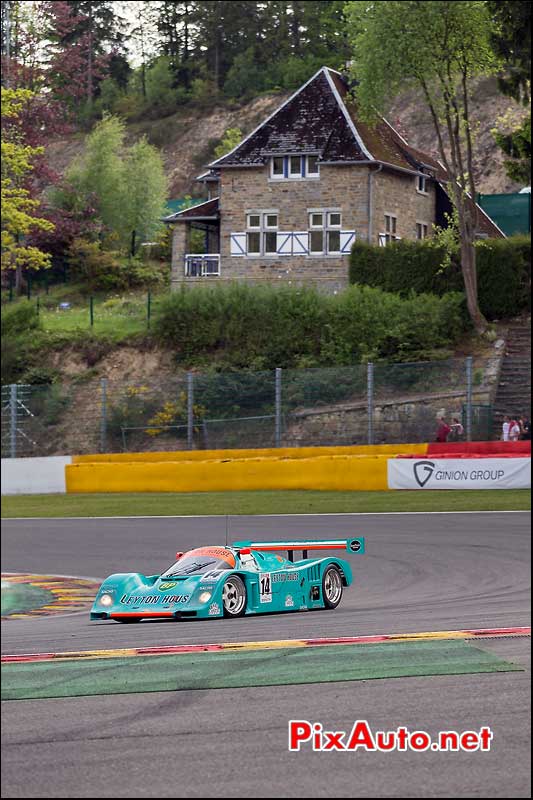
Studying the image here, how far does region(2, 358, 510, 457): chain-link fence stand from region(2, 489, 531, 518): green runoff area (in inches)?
467

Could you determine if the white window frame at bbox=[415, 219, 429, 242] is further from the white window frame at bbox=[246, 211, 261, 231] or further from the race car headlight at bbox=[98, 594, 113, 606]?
the race car headlight at bbox=[98, 594, 113, 606]

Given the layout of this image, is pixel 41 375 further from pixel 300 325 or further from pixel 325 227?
pixel 325 227


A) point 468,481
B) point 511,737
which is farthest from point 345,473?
point 511,737

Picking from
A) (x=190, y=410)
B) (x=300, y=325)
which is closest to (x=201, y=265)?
(x=300, y=325)

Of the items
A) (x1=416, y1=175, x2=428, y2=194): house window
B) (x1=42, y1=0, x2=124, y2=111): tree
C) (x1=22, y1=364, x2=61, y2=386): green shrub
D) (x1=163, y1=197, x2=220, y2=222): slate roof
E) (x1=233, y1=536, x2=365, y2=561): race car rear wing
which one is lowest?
(x1=22, y1=364, x2=61, y2=386): green shrub

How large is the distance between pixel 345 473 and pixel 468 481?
364 centimetres

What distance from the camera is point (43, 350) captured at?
4869 centimetres

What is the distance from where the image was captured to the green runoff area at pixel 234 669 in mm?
6867

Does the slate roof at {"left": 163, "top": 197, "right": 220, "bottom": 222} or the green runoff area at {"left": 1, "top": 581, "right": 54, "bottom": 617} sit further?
the slate roof at {"left": 163, "top": 197, "right": 220, "bottom": 222}

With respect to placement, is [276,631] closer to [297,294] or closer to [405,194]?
[297,294]

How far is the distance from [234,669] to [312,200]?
176ft

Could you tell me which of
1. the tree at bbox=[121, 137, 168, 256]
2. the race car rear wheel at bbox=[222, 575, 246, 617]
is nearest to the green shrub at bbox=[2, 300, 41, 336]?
the tree at bbox=[121, 137, 168, 256]

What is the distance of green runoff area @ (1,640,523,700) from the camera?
6.87 m

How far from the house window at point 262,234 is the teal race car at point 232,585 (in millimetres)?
55073
